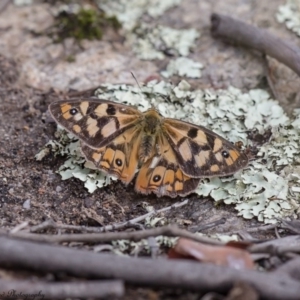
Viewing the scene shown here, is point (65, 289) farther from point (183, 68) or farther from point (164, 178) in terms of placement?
point (183, 68)

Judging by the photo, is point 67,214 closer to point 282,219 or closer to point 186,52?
point 282,219

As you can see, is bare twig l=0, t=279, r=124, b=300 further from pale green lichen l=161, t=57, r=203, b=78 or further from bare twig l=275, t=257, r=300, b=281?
pale green lichen l=161, t=57, r=203, b=78

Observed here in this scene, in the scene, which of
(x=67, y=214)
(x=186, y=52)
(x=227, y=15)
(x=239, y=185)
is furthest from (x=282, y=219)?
(x=227, y=15)

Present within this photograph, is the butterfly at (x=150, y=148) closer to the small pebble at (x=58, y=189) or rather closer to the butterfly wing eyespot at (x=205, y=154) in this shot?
the butterfly wing eyespot at (x=205, y=154)

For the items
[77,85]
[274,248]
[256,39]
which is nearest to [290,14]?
[256,39]

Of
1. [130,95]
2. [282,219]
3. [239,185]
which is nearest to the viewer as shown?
[282,219]

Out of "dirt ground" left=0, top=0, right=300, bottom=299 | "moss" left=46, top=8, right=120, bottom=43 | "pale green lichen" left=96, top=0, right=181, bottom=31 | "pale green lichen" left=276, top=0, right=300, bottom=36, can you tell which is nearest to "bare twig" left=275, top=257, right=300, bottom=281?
"dirt ground" left=0, top=0, right=300, bottom=299
